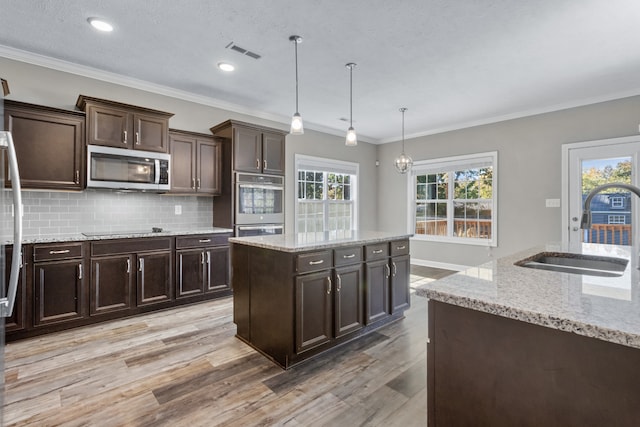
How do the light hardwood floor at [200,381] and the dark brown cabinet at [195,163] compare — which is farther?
the dark brown cabinet at [195,163]

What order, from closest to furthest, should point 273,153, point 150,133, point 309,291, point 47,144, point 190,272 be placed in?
point 309,291 < point 47,144 < point 150,133 < point 190,272 < point 273,153

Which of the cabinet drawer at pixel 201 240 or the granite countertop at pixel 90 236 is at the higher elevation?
the granite countertop at pixel 90 236

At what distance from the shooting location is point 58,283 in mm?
2914

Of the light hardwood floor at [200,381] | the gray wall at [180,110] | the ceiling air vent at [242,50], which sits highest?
the ceiling air vent at [242,50]

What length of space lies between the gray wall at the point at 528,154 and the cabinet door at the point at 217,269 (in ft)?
12.2

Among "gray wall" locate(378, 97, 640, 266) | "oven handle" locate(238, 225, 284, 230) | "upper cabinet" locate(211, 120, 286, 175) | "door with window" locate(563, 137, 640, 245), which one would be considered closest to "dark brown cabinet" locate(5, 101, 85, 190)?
"upper cabinet" locate(211, 120, 286, 175)

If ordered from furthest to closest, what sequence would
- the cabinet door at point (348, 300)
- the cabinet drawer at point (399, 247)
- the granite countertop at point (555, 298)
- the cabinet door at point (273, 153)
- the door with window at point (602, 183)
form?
the cabinet door at point (273, 153) → the door with window at point (602, 183) → the cabinet drawer at point (399, 247) → the cabinet door at point (348, 300) → the granite countertop at point (555, 298)

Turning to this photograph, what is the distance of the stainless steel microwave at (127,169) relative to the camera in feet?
10.6

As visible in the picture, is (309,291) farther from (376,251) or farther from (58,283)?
(58,283)

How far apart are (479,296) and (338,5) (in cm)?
233

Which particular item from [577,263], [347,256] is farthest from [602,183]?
[347,256]

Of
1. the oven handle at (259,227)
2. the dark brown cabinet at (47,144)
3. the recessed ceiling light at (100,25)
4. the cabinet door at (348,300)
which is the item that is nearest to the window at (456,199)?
the oven handle at (259,227)

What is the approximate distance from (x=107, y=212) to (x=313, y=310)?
281 cm

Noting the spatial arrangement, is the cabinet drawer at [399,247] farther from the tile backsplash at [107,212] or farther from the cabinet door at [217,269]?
the tile backsplash at [107,212]
